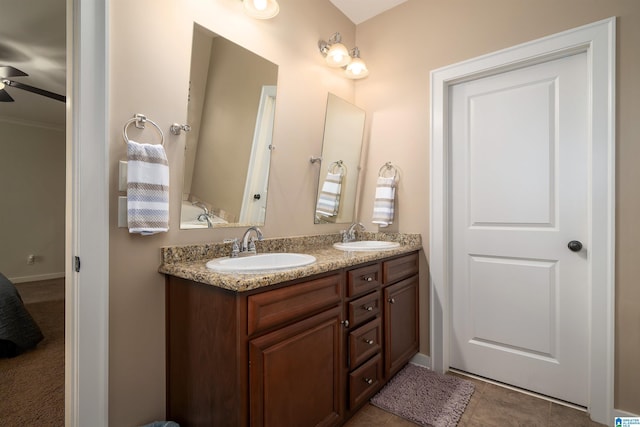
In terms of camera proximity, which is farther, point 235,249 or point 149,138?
point 235,249

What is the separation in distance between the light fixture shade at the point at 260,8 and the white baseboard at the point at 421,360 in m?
2.36

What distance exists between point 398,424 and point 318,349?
0.68m

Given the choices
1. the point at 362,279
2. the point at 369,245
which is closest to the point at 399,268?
the point at 369,245

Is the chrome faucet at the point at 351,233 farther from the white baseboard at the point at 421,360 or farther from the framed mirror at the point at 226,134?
the white baseboard at the point at 421,360

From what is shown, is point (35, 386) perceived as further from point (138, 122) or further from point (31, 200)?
point (31, 200)

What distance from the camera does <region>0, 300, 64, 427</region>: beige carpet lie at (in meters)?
1.59

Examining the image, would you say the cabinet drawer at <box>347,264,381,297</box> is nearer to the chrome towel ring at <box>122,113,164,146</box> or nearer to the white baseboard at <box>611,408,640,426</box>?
the chrome towel ring at <box>122,113,164,146</box>

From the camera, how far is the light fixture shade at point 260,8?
1622 mm

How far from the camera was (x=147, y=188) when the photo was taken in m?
1.21

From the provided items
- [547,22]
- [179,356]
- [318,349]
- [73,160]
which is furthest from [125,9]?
[547,22]

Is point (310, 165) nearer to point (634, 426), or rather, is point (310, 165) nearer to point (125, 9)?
point (125, 9)

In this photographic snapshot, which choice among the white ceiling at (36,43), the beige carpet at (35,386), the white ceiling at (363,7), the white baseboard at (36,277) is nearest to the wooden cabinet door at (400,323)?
the beige carpet at (35,386)

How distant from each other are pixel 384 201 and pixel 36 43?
3112 millimetres

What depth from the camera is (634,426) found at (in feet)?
4.81
